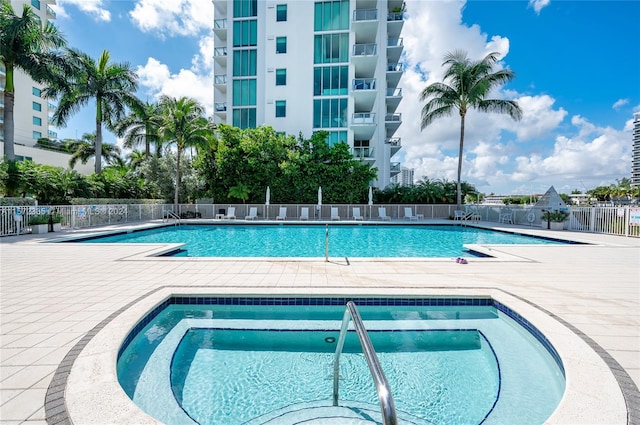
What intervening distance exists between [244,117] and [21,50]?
14.3 metres

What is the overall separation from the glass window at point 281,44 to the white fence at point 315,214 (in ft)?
46.5

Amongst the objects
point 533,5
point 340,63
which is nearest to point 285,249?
point 533,5

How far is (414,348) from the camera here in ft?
12.1

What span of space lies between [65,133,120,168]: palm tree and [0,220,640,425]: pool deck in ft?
89.5

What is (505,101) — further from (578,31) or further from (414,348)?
(414,348)

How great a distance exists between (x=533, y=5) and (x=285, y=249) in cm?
1552

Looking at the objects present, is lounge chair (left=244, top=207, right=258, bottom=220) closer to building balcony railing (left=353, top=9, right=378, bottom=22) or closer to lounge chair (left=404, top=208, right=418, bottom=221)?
lounge chair (left=404, top=208, right=418, bottom=221)

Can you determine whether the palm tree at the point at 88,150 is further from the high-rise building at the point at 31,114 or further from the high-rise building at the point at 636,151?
the high-rise building at the point at 636,151

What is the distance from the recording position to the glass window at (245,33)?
26.1 metres

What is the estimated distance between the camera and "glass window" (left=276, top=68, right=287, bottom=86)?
25.0 meters

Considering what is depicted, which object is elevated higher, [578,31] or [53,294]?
[578,31]

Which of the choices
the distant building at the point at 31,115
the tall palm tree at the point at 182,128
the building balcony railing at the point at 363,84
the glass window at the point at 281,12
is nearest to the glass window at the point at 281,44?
the glass window at the point at 281,12

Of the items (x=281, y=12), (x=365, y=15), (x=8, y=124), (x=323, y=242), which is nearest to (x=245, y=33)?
(x=281, y=12)

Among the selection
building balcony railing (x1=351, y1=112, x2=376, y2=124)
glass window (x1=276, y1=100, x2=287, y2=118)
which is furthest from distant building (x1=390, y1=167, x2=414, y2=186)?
glass window (x1=276, y1=100, x2=287, y2=118)
